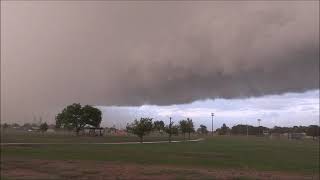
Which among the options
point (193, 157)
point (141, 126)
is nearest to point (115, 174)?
point (193, 157)

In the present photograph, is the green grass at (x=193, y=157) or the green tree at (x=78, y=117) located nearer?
the green grass at (x=193, y=157)

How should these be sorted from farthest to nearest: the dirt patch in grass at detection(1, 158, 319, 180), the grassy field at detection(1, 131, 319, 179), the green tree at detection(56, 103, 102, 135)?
the green tree at detection(56, 103, 102, 135) < the grassy field at detection(1, 131, 319, 179) < the dirt patch in grass at detection(1, 158, 319, 180)

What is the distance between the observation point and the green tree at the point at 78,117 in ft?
524

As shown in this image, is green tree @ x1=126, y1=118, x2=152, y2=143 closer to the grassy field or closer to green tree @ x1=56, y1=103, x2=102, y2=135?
the grassy field

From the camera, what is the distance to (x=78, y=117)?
159750 millimetres

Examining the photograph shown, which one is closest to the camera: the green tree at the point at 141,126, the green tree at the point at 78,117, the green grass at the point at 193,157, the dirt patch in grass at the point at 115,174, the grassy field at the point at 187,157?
the dirt patch in grass at the point at 115,174

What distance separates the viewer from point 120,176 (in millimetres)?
27703

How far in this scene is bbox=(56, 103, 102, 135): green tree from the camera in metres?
160

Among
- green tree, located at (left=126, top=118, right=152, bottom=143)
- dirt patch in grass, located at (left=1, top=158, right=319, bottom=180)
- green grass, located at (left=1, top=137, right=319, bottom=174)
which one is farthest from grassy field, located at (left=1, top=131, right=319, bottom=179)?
green tree, located at (left=126, top=118, right=152, bottom=143)

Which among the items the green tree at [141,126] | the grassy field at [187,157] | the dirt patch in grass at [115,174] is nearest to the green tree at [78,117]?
the green tree at [141,126]

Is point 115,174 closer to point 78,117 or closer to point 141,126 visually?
point 141,126

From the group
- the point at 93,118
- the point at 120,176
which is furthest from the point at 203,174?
the point at 93,118

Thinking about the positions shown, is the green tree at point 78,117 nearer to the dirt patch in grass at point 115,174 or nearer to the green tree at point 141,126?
the green tree at point 141,126

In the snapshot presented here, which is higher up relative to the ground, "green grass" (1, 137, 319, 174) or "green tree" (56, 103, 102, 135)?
"green tree" (56, 103, 102, 135)
